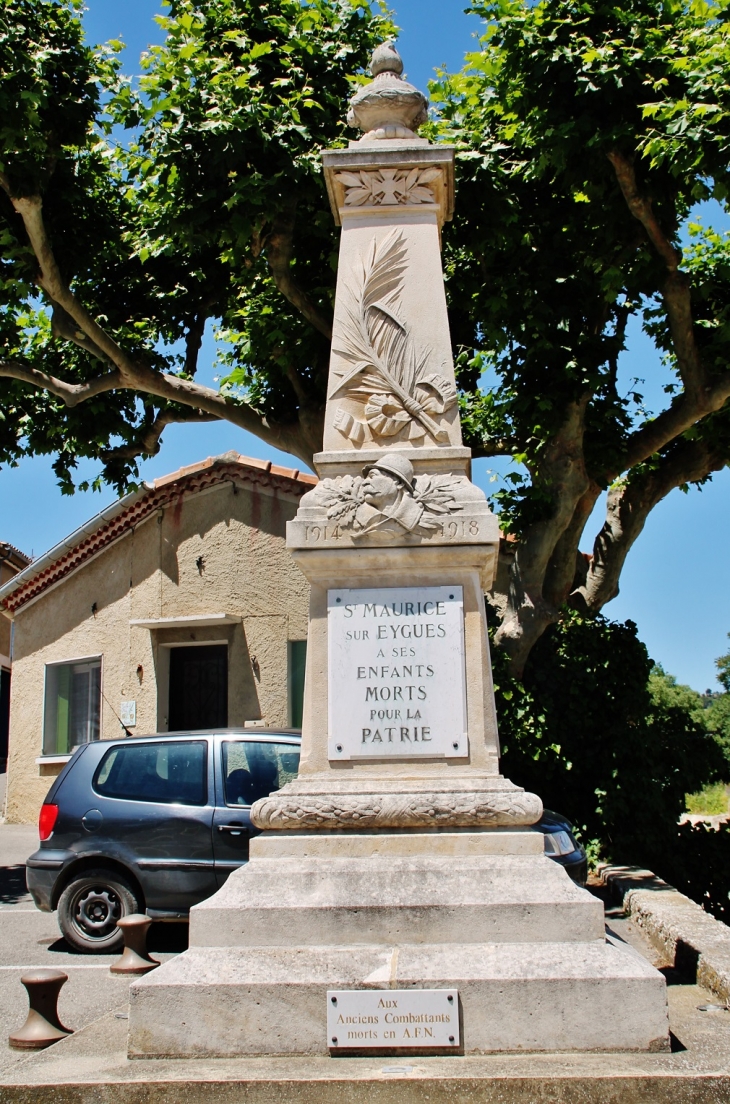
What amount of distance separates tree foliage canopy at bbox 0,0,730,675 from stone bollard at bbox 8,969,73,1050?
7.15m

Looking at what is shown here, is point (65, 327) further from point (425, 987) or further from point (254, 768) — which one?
point (425, 987)

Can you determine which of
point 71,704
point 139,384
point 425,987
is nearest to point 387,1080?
point 425,987

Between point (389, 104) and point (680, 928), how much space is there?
17.0ft

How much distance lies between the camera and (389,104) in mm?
5691

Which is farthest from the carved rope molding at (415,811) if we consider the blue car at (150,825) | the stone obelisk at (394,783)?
the blue car at (150,825)

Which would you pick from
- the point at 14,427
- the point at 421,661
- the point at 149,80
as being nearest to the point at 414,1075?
the point at 421,661

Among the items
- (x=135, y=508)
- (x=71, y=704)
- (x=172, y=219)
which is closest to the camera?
(x=172, y=219)

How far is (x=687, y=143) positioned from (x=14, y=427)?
28.3 ft

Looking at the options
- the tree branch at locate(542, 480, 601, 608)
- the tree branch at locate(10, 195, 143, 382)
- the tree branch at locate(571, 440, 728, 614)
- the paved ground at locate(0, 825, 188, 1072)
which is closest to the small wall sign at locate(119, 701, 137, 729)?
the paved ground at locate(0, 825, 188, 1072)

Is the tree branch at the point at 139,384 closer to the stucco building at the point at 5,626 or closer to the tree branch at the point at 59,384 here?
the tree branch at the point at 59,384

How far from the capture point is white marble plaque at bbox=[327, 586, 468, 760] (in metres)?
4.66

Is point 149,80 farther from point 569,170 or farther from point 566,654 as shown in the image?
point 566,654

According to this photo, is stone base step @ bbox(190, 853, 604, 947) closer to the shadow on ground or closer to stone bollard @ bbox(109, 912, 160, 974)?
stone bollard @ bbox(109, 912, 160, 974)

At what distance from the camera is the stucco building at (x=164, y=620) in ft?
49.6
